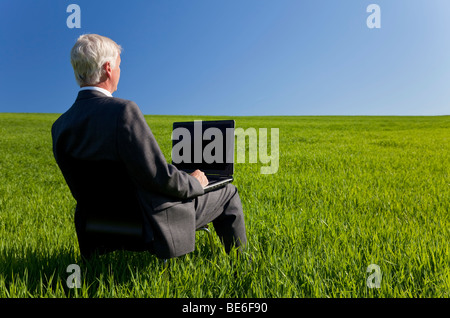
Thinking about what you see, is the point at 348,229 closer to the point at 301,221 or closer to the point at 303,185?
the point at 301,221

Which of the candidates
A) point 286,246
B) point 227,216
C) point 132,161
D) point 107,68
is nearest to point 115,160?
point 132,161

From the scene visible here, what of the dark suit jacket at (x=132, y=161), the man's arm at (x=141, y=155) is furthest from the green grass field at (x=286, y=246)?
the man's arm at (x=141, y=155)

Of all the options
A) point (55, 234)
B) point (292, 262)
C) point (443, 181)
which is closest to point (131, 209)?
point (292, 262)

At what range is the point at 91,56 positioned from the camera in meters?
2.28

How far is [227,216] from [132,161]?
121cm

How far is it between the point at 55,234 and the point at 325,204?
159 inches

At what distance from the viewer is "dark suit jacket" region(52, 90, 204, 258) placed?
7.00ft

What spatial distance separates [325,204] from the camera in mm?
5559

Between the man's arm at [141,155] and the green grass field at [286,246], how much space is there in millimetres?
805

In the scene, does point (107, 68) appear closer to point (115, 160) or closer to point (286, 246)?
point (115, 160)

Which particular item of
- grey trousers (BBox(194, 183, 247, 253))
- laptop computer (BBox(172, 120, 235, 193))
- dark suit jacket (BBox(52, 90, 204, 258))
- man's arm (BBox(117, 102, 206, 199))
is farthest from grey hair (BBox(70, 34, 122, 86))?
grey trousers (BBox(194, 183, 247, 253))

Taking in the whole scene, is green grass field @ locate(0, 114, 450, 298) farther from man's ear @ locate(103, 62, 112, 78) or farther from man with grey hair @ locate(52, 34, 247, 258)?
man's ear @ locate(103, 62, 112, 78)
